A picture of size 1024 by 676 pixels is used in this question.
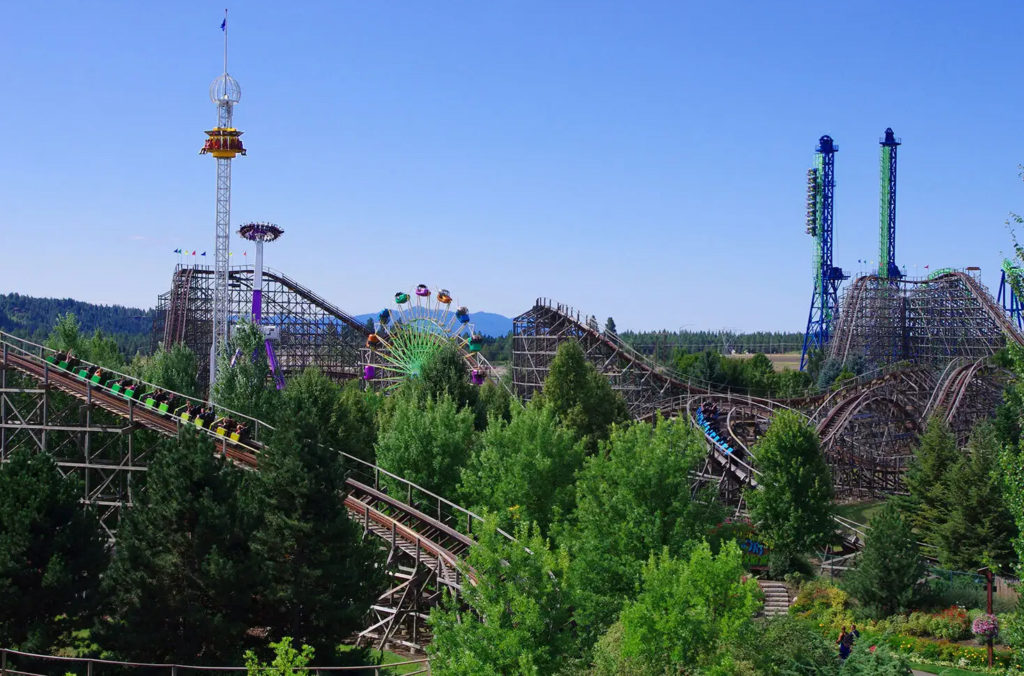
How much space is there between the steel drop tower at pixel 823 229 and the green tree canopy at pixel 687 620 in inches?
3820

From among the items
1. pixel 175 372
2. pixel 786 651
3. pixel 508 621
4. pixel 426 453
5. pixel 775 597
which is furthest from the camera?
pixel 175 372

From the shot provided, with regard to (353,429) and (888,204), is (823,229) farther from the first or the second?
(353,429)

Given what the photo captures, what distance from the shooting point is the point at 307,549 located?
20.6m

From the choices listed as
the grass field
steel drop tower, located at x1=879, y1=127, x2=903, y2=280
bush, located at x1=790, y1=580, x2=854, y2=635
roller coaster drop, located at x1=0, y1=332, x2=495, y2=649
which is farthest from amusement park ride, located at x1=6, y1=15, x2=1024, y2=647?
the grass field

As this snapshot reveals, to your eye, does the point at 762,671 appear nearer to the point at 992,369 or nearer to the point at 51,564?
the point at 51,564

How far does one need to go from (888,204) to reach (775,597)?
304 ft

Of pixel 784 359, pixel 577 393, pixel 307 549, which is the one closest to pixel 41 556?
pixel 307 549

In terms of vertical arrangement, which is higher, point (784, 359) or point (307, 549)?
point (784, 359)

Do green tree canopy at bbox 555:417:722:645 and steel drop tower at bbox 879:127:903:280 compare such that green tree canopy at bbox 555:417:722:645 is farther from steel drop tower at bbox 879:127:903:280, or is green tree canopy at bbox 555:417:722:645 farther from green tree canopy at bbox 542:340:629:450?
steel drop tower at bbox 879:127:903:280

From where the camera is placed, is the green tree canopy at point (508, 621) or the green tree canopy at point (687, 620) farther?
the green tree canopy at point (687, 620)

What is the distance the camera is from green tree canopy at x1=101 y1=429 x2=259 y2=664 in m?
19.2

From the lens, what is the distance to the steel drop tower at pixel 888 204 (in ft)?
372

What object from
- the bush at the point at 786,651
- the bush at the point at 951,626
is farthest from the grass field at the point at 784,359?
the bush at the point at 786,651

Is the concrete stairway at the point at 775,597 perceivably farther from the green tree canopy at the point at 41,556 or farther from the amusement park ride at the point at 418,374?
the green tree canopy at the point at 41,556
